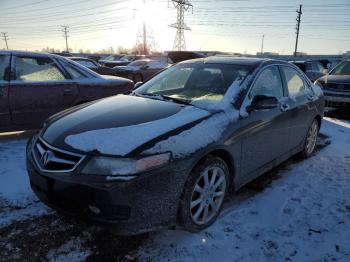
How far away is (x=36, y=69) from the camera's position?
5727 mm

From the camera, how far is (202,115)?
125 inches

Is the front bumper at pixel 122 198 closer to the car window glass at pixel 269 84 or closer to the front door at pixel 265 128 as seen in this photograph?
the front door at pixel 265 128

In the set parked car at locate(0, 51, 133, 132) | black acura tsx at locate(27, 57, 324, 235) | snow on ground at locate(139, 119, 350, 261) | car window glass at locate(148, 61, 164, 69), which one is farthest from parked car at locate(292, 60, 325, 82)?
black acura tsx at locate(27, 57, 324, 235)

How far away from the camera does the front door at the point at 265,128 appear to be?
355 centimetres

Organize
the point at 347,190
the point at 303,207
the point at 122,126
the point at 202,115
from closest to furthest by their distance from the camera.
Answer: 1. the point at 122,126
2. the point at 202,115
3. the point at 303,207
4. the point at 347,190

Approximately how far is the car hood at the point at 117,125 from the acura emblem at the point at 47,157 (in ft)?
0.26

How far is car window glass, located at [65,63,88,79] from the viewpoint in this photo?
6.04 metres

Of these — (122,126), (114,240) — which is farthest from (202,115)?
(114,240)

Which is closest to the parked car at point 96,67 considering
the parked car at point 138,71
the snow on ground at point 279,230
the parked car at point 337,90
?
the parked car at point 138,71

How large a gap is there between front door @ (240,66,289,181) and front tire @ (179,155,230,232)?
370 millimetres

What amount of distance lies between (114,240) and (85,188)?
72 cm

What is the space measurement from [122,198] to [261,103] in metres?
1.83

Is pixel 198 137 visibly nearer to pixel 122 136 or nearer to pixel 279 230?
pixel 122 136

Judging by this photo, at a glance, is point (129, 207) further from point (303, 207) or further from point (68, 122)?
point (303, 207)
